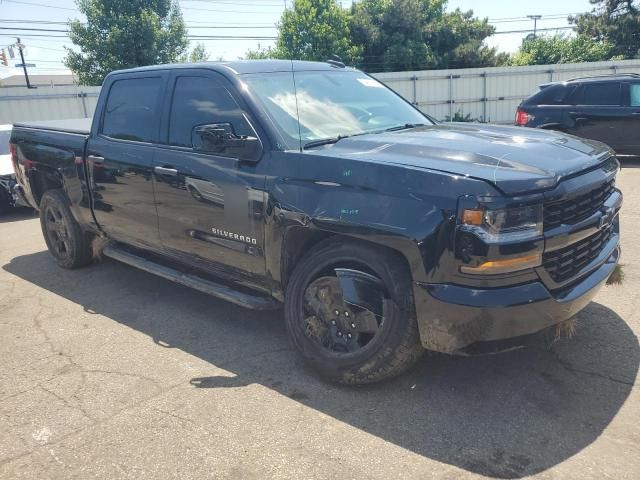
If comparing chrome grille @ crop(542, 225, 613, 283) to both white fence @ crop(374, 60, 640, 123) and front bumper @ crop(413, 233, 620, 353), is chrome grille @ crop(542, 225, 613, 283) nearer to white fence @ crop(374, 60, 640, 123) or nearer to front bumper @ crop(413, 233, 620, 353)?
front bumper @ crop(413, 233, 620, 353)

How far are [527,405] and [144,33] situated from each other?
1174 inches

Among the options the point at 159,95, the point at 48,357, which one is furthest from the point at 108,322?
the point at 159,95

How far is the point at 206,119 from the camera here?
423 cm

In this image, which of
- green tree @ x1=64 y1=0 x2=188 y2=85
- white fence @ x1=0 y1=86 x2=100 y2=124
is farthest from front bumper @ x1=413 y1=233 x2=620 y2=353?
green tree @ x1=64 y1=0 x2=188 y2=85

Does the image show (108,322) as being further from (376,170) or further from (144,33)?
(144,33)

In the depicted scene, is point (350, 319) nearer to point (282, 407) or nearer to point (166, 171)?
point (282, 407)

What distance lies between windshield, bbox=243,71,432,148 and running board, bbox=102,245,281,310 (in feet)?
3.54

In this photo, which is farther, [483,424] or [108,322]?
[108,322]

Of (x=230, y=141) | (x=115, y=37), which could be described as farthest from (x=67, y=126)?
(x=115, y=37)

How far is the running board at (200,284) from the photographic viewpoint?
396cm

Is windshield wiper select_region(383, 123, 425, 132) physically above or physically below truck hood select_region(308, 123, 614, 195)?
above

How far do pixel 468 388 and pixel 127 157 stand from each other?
3190mm

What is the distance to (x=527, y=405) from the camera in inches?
127

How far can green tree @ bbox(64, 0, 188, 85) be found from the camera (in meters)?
28.9
